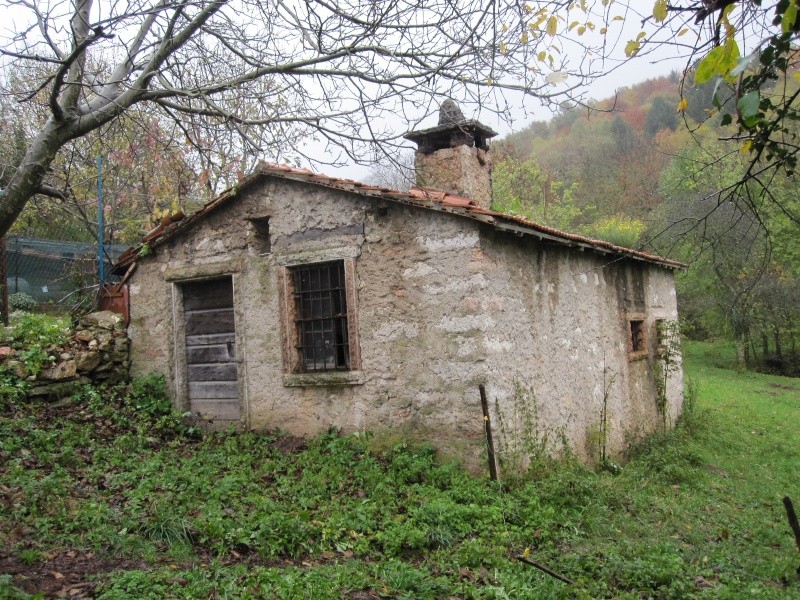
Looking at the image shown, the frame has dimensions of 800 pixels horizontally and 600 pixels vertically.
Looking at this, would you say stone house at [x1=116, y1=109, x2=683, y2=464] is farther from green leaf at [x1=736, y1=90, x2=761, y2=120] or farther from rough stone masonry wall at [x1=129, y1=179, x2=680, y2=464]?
green leaf at [x1=736, y1=90, x2=761, y2=120]

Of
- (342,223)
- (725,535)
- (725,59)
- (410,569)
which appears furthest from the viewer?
(342,223)

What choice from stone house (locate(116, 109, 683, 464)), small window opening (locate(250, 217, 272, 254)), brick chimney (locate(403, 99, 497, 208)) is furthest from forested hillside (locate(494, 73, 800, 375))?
small window opening (locate(250, 217, 272, 254))

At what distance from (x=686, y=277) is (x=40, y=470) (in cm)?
2329

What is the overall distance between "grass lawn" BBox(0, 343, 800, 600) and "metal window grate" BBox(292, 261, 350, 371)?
0.99 metres

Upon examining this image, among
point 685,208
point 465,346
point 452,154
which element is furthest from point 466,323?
point 685,208

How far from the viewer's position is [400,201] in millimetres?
7406

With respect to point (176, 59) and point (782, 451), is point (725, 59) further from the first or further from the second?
point (782, 451)

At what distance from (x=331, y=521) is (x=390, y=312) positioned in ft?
8.64

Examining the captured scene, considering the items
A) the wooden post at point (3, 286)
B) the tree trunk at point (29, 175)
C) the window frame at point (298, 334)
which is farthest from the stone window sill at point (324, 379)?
the wooden post at point (3, 286)

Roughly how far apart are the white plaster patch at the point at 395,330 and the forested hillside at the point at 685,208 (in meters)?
3.18

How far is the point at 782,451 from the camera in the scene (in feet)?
36.4

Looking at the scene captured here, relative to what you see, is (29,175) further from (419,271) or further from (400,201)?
(419,271)

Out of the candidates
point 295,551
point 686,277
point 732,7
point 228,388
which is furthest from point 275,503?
point 686,277

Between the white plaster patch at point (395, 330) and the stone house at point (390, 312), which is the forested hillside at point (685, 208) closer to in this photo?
the stone house at point (390, 312)
